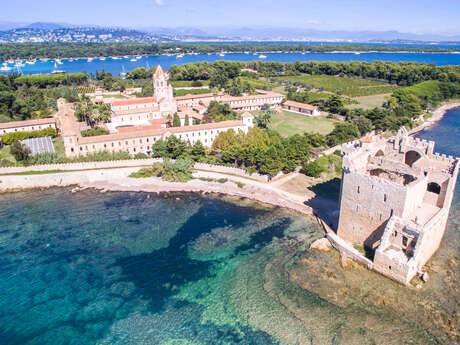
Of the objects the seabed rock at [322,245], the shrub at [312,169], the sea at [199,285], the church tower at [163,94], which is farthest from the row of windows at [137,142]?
the seabed rock at [322,245]

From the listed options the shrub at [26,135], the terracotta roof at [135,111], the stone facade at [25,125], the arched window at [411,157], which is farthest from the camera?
the terracotta roof at [135,111]

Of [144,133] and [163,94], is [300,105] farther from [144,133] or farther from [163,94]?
[144,133]

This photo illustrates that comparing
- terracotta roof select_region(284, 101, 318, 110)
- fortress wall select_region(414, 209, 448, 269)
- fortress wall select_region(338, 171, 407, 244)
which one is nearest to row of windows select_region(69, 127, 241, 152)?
terracotta roof select_region(284, 101, 318, 110)

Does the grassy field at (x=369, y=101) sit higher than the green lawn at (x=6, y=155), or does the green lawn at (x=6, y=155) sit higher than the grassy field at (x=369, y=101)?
the grassy field at (x=369, y=101)

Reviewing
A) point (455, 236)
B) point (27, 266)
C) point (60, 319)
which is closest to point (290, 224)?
point (455, 236)

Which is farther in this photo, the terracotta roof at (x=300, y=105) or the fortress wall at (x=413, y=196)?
the terracotta roof at (x=300, y=105)

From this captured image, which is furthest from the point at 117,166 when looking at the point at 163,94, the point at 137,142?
the point at 163,94

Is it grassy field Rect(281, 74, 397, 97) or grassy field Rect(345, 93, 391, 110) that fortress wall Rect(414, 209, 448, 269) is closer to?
grassy field Rect(345, 93, 391, 110)

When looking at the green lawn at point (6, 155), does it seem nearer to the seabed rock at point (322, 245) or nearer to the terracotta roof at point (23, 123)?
the terracotta roof at point (23, 123)
